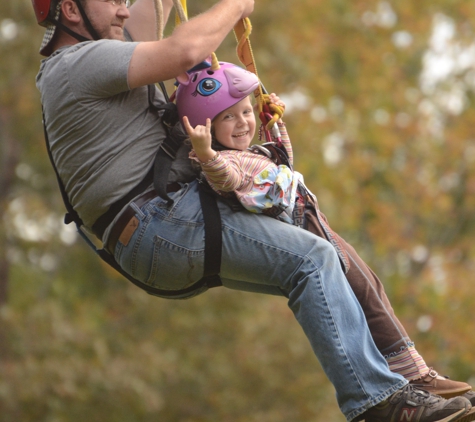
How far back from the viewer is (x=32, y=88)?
13.1 meters

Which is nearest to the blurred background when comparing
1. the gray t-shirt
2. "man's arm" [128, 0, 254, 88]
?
the gray t-shirt

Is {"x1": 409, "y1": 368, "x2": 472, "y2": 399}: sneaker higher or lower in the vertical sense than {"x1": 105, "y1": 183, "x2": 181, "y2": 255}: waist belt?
lower

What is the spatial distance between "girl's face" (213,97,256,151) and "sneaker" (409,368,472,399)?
1206 mm

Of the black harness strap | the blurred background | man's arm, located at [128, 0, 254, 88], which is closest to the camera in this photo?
man's arm, located at [128, 0, 254, 88]

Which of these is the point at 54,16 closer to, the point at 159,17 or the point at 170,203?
the point at 159,17

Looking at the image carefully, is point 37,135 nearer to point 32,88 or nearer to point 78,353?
point 32,88

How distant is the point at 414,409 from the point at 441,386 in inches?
11.8

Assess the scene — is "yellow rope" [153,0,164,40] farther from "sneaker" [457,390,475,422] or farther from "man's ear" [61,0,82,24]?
"sneaker" [457,390,475,422]

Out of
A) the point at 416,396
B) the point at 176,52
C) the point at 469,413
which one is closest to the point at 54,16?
the point at 176,52

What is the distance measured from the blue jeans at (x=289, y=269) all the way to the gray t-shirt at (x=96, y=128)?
0.56ft

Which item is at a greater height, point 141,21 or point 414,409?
point 141,21

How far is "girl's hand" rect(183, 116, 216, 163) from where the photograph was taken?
3.33m

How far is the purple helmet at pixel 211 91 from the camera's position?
12.1 ft

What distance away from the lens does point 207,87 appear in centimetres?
372
